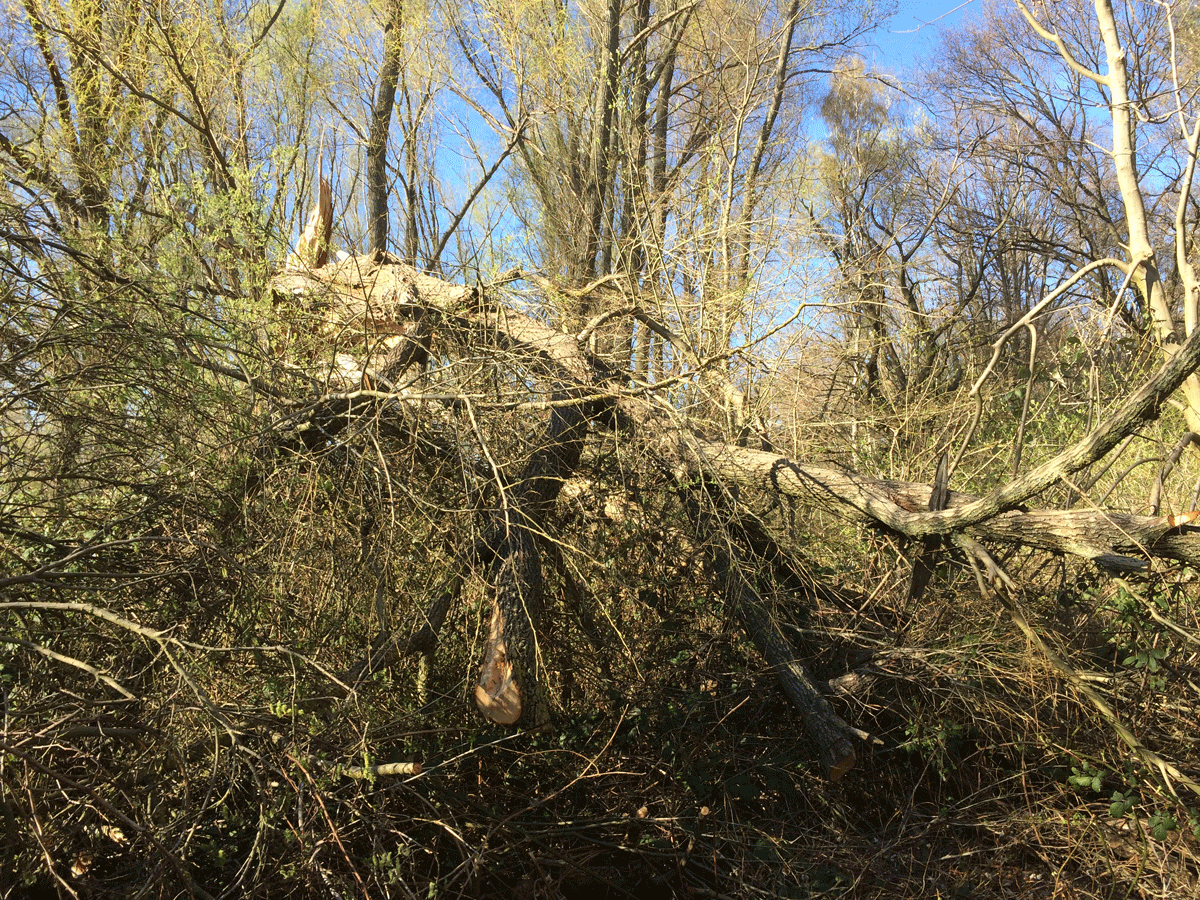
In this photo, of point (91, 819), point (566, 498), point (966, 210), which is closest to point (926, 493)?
point (566, 498)

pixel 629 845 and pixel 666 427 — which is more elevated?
pixel 666 427

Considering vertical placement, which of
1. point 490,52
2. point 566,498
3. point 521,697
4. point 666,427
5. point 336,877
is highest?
point 490,52

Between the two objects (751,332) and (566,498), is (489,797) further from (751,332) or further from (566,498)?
(751,332)

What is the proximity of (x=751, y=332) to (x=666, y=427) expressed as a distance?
4.31 feet

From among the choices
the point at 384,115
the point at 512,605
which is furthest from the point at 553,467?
the point at 384,115

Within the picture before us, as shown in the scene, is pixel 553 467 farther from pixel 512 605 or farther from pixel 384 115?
pixel 384 115

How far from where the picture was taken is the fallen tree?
3467 millimetres

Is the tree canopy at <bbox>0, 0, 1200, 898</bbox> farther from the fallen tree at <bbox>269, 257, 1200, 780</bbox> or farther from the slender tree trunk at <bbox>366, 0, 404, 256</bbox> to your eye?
the slender tree trunk at <bbox>366, 0, 404, 256</bbox>

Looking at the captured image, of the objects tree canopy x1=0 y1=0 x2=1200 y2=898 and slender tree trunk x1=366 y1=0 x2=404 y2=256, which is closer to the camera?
tree canopy x1=0 y1=0 x2=1200 y2=898

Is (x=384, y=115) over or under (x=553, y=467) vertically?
over

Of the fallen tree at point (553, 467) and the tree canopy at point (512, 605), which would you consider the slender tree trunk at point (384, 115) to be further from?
the fallen tree at point (553, 467)

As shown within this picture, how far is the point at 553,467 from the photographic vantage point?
420cm

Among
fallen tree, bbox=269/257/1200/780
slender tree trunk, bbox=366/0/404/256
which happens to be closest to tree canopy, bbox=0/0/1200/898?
fallen tree, bbox=269/257/1200/780

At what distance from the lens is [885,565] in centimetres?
450
